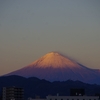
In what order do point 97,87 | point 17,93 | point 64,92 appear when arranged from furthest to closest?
point 97,87 < point 64,92 < point 17,93

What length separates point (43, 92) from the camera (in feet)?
529

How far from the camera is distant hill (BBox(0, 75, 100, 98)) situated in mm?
160750

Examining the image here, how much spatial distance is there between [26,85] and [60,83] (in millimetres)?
10028

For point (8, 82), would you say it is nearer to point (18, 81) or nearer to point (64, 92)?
point (18, 81)

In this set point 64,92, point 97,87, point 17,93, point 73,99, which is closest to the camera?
point 73,99

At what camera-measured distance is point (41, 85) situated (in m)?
169

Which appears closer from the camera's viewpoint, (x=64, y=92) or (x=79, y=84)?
(x=64, y=92)

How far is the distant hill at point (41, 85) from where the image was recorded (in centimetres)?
16075

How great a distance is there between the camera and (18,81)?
17250 cm

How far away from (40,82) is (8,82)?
8082mm

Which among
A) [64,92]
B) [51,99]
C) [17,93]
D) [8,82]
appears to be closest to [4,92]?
[17,93]

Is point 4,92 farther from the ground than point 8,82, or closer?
closer

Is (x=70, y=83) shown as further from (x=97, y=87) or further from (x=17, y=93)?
(x=17, y=93)

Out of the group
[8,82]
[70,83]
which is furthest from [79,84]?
[8,82]
